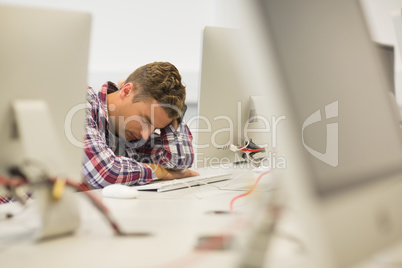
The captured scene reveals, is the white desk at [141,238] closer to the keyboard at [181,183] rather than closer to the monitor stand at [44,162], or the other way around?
the monitor stand at [44,162]

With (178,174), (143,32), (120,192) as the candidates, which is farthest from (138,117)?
(143,32)

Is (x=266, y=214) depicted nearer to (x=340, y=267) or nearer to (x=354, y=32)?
(x=340, y=267)

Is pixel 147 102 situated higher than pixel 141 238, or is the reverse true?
pixel 147 102

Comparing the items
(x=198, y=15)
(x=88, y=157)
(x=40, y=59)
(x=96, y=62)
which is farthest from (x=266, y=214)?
(x=198, y=15)

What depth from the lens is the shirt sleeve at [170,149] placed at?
5.40 ft

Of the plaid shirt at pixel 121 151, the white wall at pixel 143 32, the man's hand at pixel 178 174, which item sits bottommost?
the man's hand at pixel 178 174

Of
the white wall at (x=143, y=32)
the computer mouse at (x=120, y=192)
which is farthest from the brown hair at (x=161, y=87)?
the white wall at (x=143, y=32)

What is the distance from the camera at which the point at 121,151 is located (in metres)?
1.75

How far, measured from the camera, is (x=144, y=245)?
652 mm

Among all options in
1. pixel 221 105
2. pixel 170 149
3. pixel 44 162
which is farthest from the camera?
pixel 170 149

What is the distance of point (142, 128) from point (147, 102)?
0.34 ft

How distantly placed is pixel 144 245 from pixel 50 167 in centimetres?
20

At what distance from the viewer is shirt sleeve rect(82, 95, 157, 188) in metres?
1.36

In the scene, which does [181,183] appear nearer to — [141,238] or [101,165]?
[101,165]
